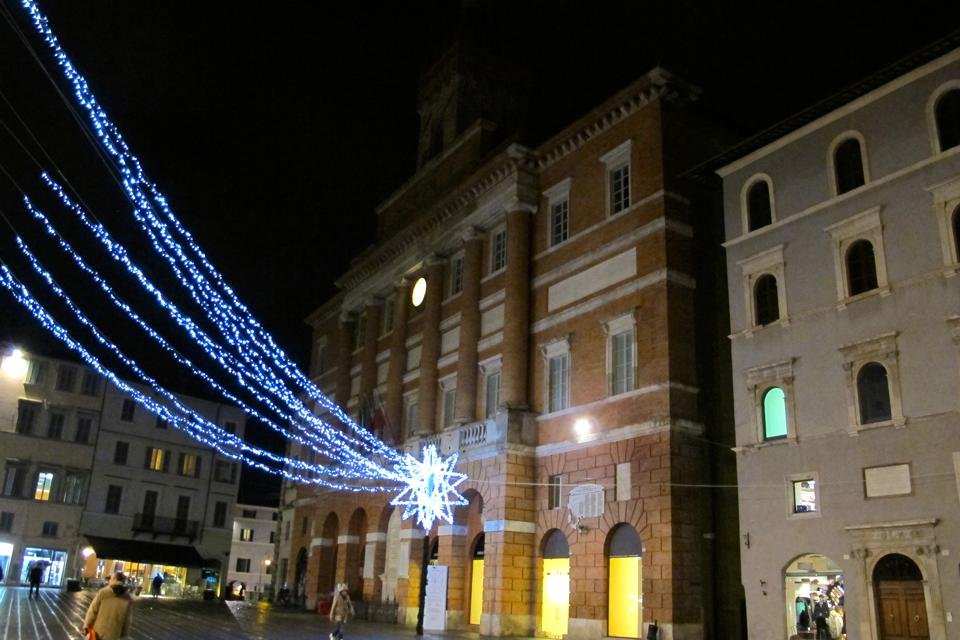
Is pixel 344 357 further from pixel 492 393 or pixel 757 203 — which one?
pixel 757 203

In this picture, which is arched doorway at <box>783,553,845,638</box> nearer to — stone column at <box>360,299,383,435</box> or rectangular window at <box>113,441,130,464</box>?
stone column at <box>360,299,383,435</box>

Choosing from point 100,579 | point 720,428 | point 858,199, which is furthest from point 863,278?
point 100,579

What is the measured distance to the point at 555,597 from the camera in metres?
25.5

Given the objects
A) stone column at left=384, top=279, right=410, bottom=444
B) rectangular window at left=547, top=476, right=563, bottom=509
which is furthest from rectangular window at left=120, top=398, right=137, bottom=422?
rectangular window at left=547, top=476, right=563, bottom=509

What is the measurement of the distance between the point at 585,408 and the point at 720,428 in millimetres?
4131

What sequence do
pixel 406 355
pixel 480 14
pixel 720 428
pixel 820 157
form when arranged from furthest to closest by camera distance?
pixel 480 14 → pixel 406 355 → pixel 720 428 → pixel 820 157

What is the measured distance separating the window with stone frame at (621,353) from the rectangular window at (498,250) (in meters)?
6.65

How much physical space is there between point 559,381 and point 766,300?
25.9ft

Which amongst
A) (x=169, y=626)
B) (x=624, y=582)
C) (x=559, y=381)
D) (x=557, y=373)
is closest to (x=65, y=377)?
(x=169, y=626)

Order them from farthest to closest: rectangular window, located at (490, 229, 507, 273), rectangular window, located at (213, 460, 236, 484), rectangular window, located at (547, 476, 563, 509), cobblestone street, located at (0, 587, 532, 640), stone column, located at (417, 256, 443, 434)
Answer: rectangular window, located at (213, 460, 236, 484) < stone column, located at (417, 256, 443, 434) < rectangular window, located at (490, 229, 507, 273) < rectangular window, located at (547, 476, 563, 509) < cobblestone street, located at (0, 587, 532, 640)

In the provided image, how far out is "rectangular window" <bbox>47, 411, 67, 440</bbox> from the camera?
49781 mm

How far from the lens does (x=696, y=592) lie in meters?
21.6

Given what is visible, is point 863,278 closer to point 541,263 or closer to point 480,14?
point 541,263

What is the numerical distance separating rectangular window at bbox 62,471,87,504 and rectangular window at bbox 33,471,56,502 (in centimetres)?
74
